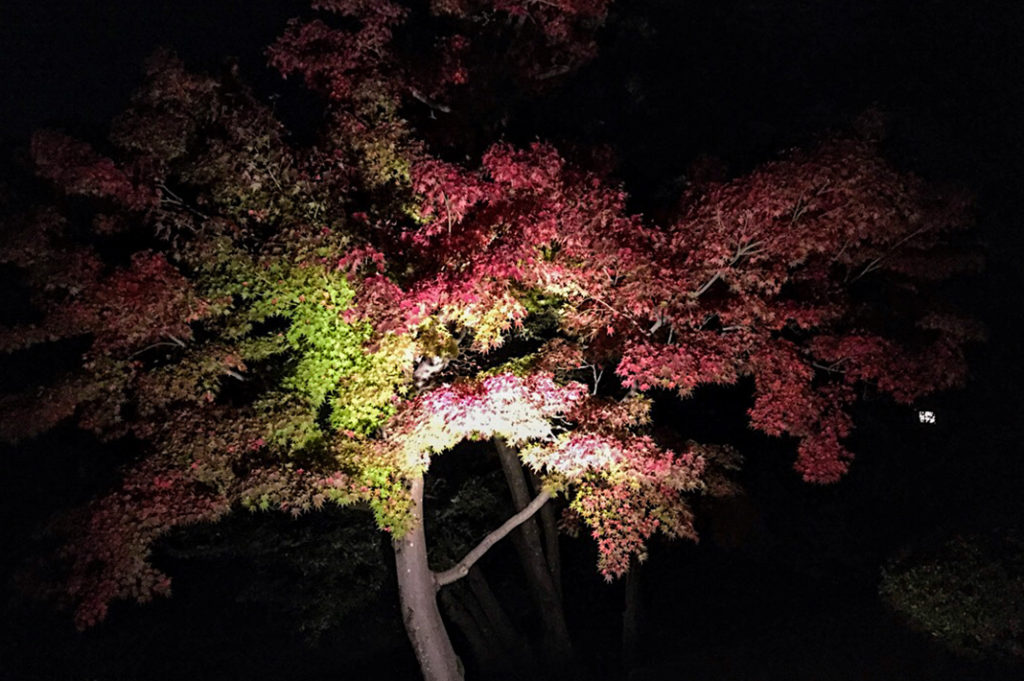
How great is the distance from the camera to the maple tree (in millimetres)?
6637

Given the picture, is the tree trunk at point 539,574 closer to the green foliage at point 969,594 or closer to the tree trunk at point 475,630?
the tree trunk at point 475,630

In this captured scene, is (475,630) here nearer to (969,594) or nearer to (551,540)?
(551,540)

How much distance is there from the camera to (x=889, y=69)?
48.4 ft

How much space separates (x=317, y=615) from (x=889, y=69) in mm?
15854

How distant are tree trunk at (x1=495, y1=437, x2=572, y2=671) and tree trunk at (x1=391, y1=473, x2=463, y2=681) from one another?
125 inches

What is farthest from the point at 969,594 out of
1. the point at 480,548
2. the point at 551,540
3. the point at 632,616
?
the point at 551,540

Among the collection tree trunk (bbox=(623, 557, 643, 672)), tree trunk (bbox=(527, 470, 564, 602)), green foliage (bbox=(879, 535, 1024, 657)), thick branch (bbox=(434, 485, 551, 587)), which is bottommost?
green foliage (bbox=(879, 535, 1024, 657))

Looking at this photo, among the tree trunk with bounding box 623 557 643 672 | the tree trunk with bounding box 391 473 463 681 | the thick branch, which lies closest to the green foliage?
the tree trunk with bounding box 623 557 643 672

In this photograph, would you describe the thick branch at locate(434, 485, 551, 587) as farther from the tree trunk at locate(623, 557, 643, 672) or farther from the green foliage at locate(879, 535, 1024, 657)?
the green foliage at locate(879, 535, 1024, 657)

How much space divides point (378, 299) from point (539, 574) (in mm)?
6871

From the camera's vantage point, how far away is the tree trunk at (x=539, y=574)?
11.1 metres

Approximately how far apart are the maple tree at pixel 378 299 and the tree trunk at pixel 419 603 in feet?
0.11

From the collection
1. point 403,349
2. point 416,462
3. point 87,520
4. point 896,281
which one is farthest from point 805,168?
point 87,520

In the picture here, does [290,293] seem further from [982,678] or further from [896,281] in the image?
[982,678]
